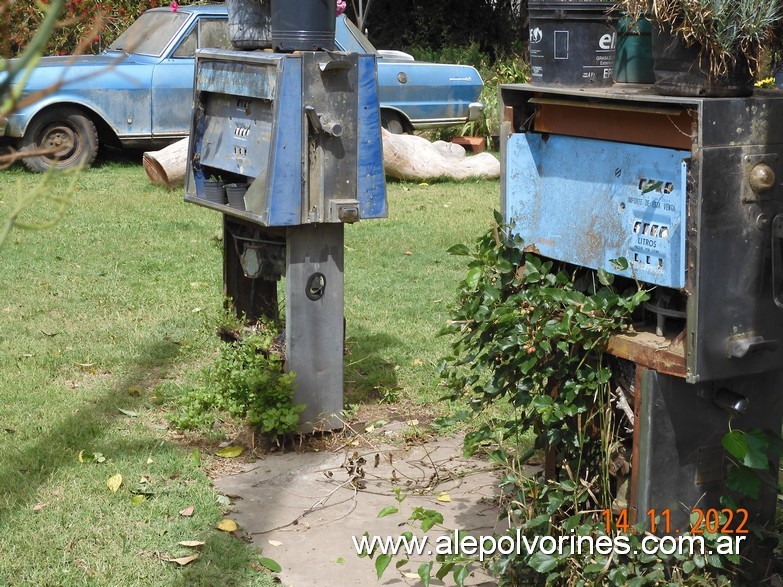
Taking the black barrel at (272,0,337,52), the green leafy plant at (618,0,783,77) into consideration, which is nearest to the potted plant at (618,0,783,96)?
the green leafy plant at (618,0,783,77)

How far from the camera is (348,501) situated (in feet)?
14.1

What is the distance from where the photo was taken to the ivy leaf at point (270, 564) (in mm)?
3682

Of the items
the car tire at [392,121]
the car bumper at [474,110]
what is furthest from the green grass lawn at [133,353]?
the car bumper at [474,110]

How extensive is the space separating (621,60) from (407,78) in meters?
9.62

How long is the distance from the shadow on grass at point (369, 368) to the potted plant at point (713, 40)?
2.97 meters

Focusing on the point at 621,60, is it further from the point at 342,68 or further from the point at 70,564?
the point at 70,564

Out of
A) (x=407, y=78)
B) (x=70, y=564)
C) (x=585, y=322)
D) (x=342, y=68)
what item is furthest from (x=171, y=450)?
(x=407, y=78)

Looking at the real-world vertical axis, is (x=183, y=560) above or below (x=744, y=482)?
below

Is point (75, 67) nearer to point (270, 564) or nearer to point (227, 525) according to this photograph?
point (227, 525)

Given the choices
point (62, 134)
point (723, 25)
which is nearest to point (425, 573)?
point (723, 25)

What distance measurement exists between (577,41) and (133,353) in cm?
373

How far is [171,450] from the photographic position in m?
4.74

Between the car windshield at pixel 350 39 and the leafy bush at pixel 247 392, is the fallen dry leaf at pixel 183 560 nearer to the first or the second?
the leafy bush at pixel 247 392

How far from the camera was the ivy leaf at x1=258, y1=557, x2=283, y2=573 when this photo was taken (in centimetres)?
368
